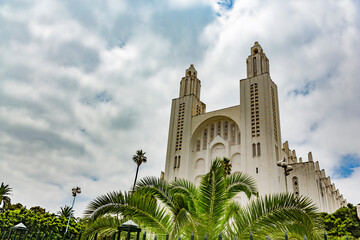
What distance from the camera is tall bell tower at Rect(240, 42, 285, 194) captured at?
27609mm

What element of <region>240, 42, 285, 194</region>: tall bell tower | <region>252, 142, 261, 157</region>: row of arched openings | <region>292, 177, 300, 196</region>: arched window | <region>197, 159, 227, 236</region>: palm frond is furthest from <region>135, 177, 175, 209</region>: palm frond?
<region>292, 177, 300, 196</region>: arched window

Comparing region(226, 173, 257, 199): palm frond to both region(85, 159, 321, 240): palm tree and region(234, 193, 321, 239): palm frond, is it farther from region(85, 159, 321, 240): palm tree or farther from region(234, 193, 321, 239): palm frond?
region(234, 193, 321, 239): palm frond

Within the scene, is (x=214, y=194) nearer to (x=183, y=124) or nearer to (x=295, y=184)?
(x=295, y=184)

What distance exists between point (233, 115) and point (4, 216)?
75.5 ft

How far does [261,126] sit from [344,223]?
35.7 feet

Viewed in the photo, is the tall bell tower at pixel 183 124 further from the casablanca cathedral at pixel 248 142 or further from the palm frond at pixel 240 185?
the palm frond at pixel 240 185

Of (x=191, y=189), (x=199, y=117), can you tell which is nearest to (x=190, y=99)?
(x=199, y=117)

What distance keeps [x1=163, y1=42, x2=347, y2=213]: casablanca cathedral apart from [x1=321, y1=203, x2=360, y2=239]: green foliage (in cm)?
331

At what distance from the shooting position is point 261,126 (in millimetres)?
29703

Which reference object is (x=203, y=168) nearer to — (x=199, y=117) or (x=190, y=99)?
(x=199, y=117)

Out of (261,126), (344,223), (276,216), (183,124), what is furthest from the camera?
(183,124)

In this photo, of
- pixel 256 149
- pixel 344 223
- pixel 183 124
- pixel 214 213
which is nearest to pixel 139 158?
pixel 183 124

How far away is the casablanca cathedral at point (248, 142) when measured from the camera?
2814 cm

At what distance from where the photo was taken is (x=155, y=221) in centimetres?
702
